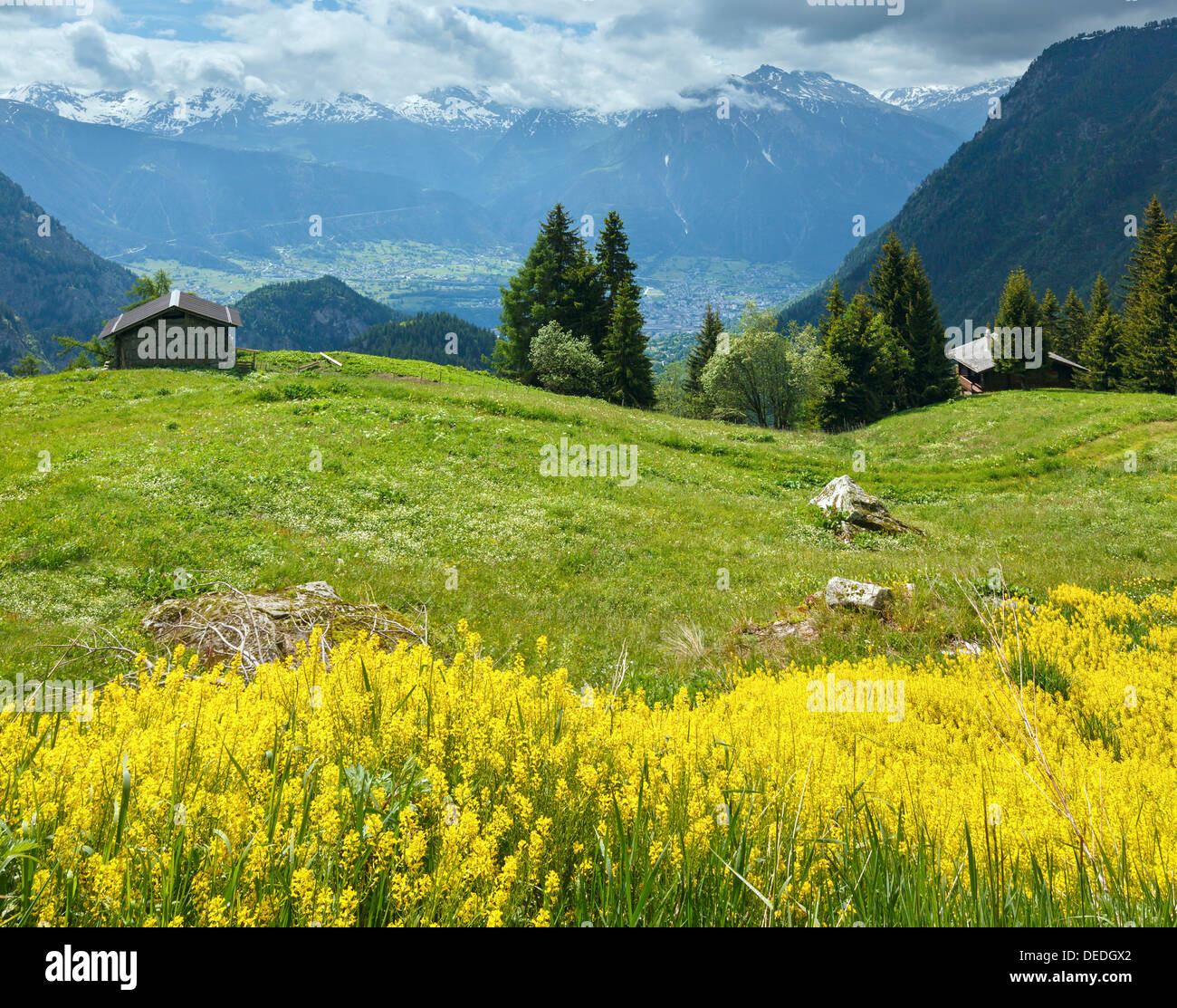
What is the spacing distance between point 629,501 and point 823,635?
1151 centimetres

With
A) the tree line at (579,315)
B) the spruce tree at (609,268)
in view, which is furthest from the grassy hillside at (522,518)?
the spruce tree at (609,268)

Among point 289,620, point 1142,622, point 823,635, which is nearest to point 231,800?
point 289,620

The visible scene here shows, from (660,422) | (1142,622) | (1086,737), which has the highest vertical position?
(660,422)

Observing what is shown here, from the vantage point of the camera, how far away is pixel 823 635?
10.9 m

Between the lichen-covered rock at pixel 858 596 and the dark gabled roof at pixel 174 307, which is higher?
the dark gabled roof at pixel 174 307

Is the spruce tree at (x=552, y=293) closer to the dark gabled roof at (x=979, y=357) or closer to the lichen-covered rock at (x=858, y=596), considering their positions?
the lichen-covered rock at (x=858, y=596)

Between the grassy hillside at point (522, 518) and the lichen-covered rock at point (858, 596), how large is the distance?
430mm

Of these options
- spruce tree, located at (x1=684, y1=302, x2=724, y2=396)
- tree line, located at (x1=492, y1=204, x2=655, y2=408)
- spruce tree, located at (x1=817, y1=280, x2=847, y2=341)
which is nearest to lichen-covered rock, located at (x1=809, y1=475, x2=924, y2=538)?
tree line, located at (x1=492, y1=204, x2=655, y2=408)

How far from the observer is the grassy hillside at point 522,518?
12219mm

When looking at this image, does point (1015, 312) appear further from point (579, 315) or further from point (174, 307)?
point (174, 307)

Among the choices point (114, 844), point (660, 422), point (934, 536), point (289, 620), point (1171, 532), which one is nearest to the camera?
point (114, 844)

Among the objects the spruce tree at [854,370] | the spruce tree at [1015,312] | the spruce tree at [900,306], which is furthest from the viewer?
the spruce tree at [1015,312]

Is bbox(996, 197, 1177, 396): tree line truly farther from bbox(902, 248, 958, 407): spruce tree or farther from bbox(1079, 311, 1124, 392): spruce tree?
bbox(902, 248, 958, 407): spruce tree
